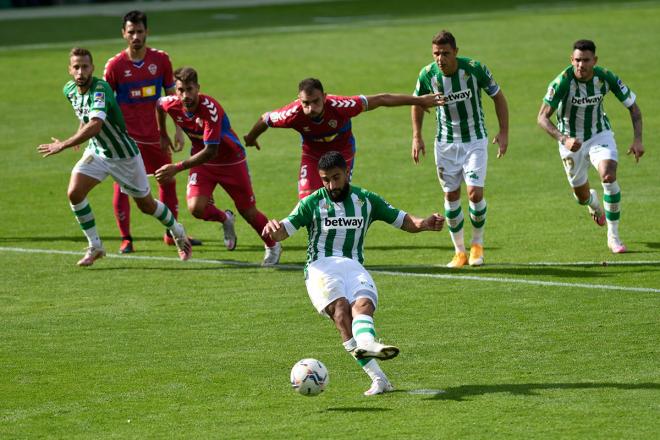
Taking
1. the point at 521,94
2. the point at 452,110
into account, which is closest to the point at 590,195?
the point at 452,110

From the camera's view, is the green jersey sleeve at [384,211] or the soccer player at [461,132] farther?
the soccer player at [461,132]

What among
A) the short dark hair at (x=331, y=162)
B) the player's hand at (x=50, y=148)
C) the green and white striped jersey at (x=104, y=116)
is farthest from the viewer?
the green and white striped jersey at (x=104, y=116)

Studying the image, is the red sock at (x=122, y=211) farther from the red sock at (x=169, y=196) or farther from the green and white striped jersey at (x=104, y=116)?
the green and white striped jersey at (x=104, y=116)

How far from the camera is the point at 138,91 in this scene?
14.8 m

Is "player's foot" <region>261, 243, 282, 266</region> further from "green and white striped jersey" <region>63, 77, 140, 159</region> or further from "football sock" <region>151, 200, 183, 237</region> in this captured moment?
"green and white striped jersey" <region>63, 77, 140, 159</region>

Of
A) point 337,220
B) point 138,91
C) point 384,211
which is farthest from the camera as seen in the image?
point 138,91

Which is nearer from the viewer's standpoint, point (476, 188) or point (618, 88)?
point (476, 188)

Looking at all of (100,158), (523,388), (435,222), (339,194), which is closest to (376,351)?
(523,388)

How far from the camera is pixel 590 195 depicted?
14422 millimetres

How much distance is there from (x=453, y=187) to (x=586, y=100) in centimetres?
178

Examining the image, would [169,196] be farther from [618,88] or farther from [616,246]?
[618,88]

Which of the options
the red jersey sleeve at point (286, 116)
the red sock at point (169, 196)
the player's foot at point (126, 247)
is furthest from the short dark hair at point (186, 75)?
the player's foot at point (126, 247)

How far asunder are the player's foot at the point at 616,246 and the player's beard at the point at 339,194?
199 inches

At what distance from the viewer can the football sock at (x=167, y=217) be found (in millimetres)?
13844
